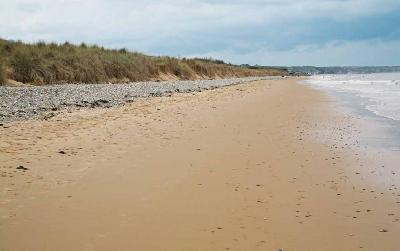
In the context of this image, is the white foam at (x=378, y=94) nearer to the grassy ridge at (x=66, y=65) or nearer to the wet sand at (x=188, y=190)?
the wet sand at (x=188, y=190)

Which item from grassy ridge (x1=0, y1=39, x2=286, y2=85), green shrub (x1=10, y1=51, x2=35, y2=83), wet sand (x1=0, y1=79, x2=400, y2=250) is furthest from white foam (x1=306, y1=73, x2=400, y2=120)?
green shrub (x1=10, y1=51, x2=35, y2=83)

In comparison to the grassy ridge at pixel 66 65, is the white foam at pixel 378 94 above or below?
below

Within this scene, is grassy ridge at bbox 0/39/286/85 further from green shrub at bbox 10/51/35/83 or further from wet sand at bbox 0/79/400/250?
wet sand at bbox 0/79/400/250

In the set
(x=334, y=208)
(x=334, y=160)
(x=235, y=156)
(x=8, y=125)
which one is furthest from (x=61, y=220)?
(x=8, y=125)

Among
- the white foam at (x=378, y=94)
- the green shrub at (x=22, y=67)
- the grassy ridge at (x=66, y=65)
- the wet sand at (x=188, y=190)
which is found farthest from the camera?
the grassy ridge at (x=66, y=65)

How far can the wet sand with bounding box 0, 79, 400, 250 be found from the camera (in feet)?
12.2

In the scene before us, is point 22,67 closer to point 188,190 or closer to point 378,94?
point 378,94

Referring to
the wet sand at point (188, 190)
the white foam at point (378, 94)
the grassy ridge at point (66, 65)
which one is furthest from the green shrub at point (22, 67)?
the white foam at point (378, 94)

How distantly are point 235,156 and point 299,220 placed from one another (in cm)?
290

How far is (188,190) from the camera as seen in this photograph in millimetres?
5105

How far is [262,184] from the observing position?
17.8 feet

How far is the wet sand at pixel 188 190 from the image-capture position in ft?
12.2

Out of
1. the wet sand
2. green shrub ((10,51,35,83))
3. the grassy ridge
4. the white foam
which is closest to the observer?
the wet sand

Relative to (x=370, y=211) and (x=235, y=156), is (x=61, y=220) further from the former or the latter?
(x=235, y=156)
